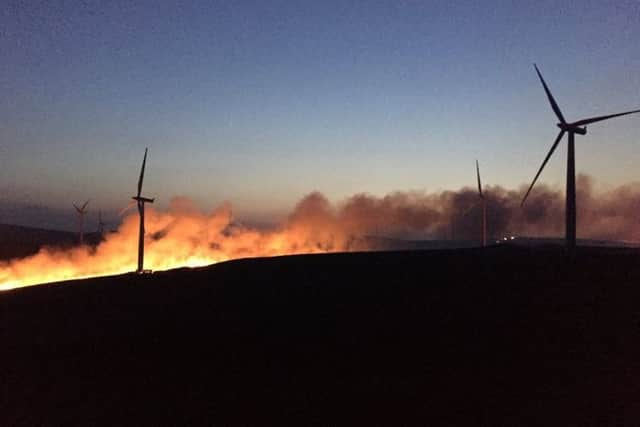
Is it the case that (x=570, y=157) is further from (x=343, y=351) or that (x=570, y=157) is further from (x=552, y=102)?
(x=343, y=351)

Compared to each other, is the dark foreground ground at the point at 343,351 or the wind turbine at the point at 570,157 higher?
the wind turbine at the point at 570,157

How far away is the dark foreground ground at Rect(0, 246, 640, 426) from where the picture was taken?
1664 centimetres

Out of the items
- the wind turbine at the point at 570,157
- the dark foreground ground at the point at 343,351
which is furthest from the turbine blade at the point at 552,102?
the dark foreground ground at the point at 343,351

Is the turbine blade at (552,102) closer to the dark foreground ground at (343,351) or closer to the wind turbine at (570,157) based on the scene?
the wind turbine at (570,157)

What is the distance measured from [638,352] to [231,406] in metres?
14.6

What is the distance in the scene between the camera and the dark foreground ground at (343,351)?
16.6 metres

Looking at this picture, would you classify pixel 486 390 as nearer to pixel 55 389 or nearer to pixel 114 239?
pixel 55 389

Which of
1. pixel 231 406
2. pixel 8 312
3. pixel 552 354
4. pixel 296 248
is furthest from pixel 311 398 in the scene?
pixel 296 248

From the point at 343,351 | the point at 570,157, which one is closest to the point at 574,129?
A: the point at 570,157

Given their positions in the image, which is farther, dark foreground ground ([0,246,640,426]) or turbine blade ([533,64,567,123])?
turbine blade ([533,64,567,123])

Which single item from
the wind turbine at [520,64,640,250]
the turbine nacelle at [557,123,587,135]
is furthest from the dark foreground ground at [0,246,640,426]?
the turbine nacelle at [557,123,587,135]

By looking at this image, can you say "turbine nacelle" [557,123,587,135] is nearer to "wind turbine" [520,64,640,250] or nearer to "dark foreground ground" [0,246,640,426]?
"wind turbine" [520,64,640,250]

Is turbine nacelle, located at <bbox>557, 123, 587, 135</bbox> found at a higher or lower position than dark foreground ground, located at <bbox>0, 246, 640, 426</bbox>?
higher

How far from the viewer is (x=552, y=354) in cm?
2041
